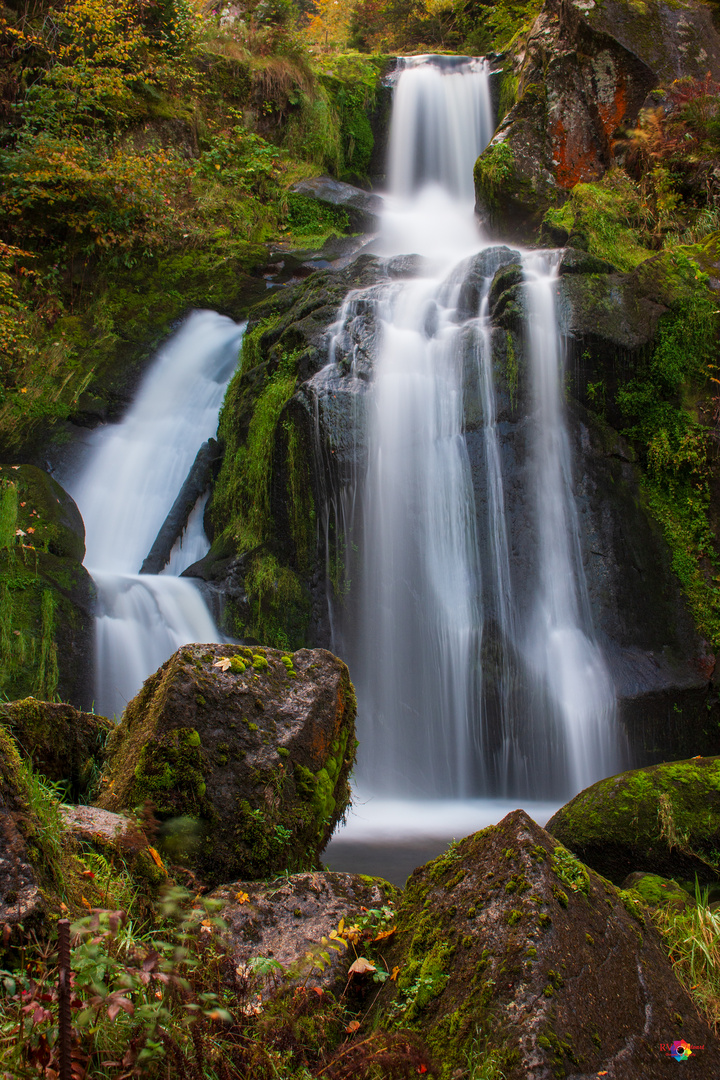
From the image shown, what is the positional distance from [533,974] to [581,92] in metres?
16.1

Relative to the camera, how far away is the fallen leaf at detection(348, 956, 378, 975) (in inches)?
88.8

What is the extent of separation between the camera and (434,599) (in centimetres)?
845

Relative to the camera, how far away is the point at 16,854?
1.86m

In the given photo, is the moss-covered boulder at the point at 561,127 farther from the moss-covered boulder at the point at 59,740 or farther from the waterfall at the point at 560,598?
the moss-covered boulder at the point at 59,740

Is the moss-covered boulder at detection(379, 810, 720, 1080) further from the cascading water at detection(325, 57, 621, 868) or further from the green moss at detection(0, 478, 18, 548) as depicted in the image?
the green moss at detection(0, 478, 18, 548)

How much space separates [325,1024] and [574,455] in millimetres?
8070

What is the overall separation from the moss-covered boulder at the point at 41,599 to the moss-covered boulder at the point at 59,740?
357cm

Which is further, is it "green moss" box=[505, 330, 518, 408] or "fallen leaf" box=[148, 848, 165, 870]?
"green moss" box=[505, 330, 518, 408]

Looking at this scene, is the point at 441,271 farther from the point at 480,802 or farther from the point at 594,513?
the point at 480,802

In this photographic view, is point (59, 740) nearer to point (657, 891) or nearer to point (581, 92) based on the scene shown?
point (657, 891)

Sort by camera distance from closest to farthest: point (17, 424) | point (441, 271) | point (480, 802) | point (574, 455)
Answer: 1. point (480, 802)
2. point (574, 455)
3. point (17, 424)
4. point (441, 271)

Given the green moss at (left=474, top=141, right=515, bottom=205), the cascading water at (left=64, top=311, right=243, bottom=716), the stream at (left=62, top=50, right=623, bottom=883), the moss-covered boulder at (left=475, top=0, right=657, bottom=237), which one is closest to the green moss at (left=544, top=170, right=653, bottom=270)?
the moss-covered boulder at (left=475, top=0, right=657, bottom=237)

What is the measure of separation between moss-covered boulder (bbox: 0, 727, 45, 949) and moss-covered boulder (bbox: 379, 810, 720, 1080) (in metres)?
1.09

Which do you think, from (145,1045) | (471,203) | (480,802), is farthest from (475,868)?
(471,203)
